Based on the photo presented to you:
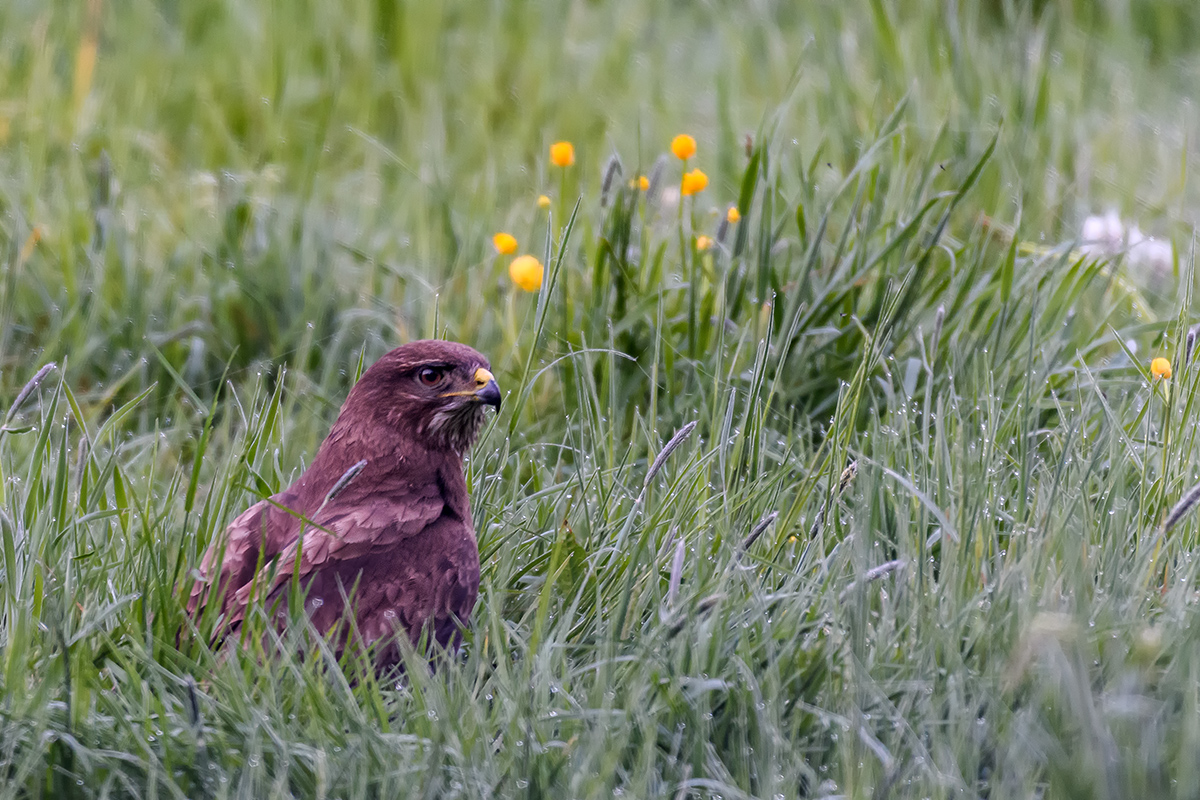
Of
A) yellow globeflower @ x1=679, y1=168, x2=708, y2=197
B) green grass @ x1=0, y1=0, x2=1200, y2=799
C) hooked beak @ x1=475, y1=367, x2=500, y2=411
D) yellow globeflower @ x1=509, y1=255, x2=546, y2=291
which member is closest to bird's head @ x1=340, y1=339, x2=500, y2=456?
hooked beak @ x1=475, y1=367, x2=500, y2=411

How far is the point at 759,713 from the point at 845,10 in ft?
18.4

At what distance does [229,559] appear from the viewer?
3162mm

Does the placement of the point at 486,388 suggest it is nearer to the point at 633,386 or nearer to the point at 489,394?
the point at 489,394

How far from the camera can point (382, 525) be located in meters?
3.19

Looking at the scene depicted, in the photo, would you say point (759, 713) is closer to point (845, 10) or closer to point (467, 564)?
point (467, 564)

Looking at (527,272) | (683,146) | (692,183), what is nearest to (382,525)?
(527,272)

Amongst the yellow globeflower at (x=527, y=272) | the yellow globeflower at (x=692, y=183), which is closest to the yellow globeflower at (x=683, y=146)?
the yellow globeflower at (x=692, y=183)

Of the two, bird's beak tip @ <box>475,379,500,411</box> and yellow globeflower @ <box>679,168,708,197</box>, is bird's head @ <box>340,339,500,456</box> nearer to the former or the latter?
bird's beak tip @ <box>475,379,500,411</box>

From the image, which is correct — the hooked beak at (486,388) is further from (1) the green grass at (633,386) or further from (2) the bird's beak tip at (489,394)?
(1) the green grass at (633,386)

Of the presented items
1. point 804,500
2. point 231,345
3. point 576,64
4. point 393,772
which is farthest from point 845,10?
point 393,772

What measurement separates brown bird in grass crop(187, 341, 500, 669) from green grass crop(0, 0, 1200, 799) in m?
0.10

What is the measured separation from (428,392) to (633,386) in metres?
1.00

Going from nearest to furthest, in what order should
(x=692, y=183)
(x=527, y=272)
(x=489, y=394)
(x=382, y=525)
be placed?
(x=382, y=525), (x=489, y=394), (x=527, y=272), (x=692, y=183)

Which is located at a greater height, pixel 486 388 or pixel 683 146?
pixel 683 146
